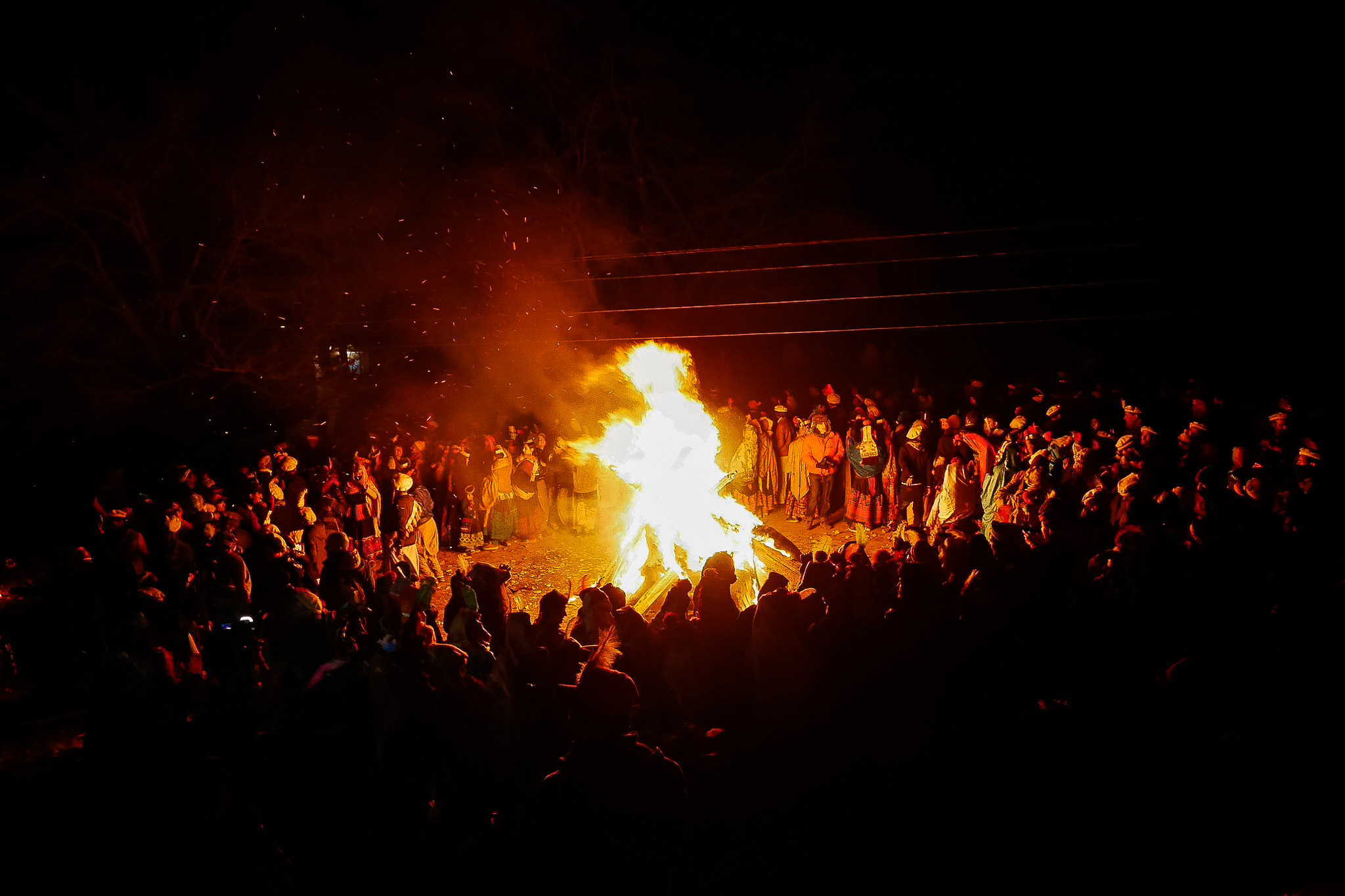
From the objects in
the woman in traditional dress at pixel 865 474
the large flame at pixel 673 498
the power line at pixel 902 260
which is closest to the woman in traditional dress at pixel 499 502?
the large flame at pixel 673 498

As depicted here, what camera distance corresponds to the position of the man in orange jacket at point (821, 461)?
12281 mm

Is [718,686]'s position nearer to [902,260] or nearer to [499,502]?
[902,260]

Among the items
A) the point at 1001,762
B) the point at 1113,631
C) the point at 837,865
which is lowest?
the point at 837,865

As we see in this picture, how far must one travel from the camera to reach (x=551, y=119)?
18172 millimetres

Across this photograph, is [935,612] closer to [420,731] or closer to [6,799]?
[420,731]

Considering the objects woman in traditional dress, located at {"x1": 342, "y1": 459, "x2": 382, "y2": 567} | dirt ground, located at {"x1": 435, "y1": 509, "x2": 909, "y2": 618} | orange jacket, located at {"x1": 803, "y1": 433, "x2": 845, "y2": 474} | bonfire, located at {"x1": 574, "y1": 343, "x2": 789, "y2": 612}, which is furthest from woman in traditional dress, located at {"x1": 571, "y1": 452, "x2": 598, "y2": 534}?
orange jacket, located at {"x1": 803, "y1": 433, "x2": 845, "y2": 474}

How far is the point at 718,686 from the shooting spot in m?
5.35

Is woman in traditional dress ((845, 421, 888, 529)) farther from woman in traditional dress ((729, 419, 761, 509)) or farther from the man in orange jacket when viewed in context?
woman in traditional dress ((729, 419, 761, 509))

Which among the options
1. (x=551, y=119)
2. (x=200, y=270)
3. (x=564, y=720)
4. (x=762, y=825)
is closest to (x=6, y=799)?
(x=564, y=720)

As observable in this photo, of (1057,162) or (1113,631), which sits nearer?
(1113,631)

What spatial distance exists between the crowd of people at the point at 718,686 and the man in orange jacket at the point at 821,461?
15.7 ft

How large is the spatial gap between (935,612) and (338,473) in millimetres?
8982

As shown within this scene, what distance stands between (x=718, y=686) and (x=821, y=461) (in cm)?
734

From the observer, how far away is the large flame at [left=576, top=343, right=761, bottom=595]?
9570 mm
